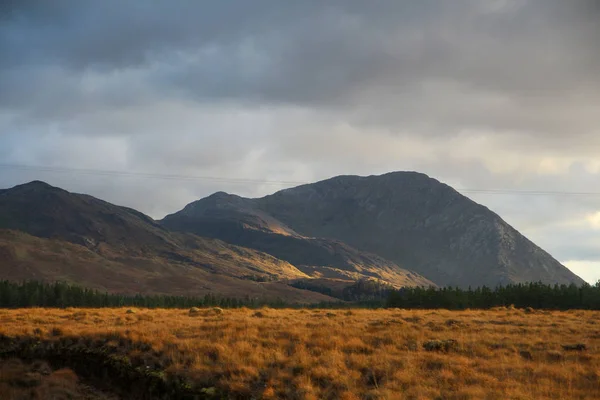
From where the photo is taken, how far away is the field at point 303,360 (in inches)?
642

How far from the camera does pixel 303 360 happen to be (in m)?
19.1

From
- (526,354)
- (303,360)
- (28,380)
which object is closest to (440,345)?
(526,354)

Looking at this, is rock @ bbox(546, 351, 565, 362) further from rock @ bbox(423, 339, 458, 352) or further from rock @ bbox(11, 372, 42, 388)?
rock @ bbox(11, 372, 42, 388)

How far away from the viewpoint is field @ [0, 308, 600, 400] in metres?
16.3

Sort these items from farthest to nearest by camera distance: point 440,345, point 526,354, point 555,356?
point 440,345
point 526,354
point 555,356

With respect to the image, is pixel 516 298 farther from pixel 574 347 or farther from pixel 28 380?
pixel 28 380

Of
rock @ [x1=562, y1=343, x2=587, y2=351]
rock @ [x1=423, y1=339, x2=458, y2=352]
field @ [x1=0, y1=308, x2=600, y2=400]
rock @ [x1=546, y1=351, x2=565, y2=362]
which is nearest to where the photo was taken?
field @ [x1=0, y1=308, x2=600, y2=400]

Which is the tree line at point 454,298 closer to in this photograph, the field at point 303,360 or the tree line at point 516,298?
the tree line at point 516,298

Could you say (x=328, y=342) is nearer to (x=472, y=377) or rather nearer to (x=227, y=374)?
(x=227, y=374)

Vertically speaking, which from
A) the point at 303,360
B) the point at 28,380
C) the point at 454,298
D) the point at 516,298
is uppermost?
the point at 303,360

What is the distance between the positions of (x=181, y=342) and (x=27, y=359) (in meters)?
9.02

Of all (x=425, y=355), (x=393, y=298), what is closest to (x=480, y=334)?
(x=425, y=355)

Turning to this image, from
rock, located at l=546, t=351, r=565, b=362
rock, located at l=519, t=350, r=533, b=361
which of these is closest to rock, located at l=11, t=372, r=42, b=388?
rock, located at l=519, t=350, r=533, b=361

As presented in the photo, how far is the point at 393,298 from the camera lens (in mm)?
117188
